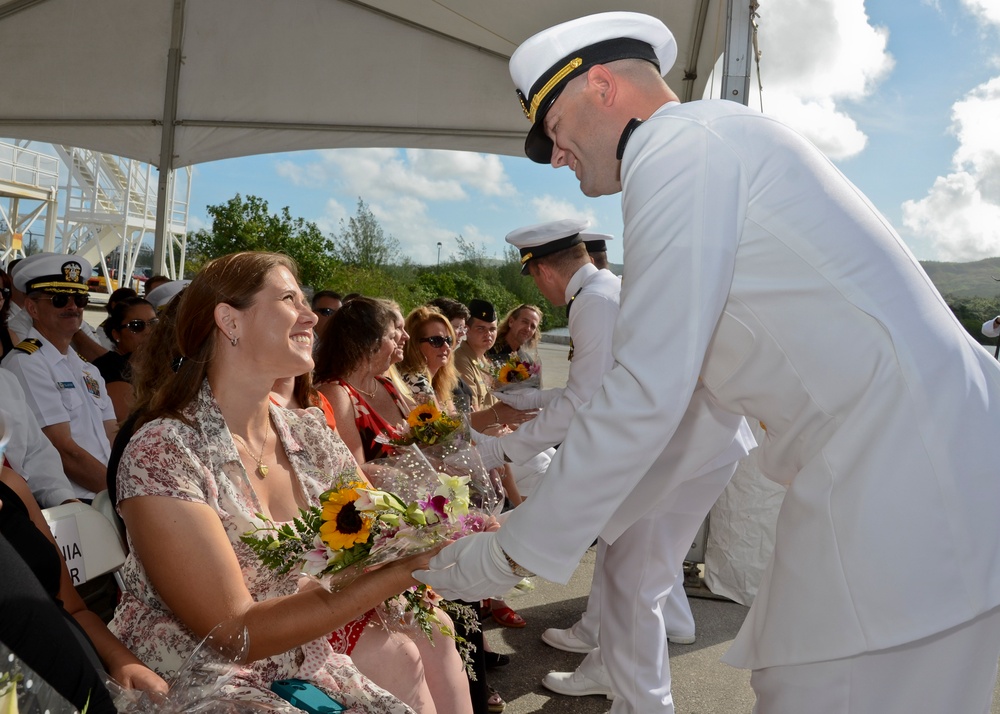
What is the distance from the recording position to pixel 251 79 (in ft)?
25.9

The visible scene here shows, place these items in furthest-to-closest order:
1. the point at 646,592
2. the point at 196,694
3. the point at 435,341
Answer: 1. the point at 435,341
2. the point at 646,592
3. the point at 196,694

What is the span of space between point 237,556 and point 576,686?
212 centimetres

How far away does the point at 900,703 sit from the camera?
139cm

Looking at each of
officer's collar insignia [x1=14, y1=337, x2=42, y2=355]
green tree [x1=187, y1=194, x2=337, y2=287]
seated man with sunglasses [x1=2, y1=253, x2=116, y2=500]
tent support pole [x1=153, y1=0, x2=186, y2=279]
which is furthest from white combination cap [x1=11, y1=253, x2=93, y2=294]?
green tree [x1=187, y1=194, x2=337, y2=287]

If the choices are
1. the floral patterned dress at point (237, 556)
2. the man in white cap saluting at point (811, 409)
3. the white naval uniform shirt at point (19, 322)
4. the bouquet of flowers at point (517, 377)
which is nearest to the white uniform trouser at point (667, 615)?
the bouquet of flowers at point (517, 377)

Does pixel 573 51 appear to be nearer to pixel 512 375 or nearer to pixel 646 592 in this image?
pixel 646 592

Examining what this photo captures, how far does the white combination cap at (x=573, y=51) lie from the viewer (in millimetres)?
1711

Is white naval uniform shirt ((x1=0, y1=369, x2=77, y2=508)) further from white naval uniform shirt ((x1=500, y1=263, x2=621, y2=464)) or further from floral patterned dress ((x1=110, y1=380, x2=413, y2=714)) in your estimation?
white naval uniform shirt ((x1=500, y1=263, x2=621, y2=464))

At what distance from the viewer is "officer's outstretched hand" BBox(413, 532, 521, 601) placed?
1.58 meters

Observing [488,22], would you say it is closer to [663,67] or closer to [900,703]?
[663,67]

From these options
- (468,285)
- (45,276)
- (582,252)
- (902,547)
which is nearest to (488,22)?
(582,252)

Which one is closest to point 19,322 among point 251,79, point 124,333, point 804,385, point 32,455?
point 124,333

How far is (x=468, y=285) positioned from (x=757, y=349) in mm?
19764

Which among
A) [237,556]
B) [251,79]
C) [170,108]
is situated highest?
[251,79]
